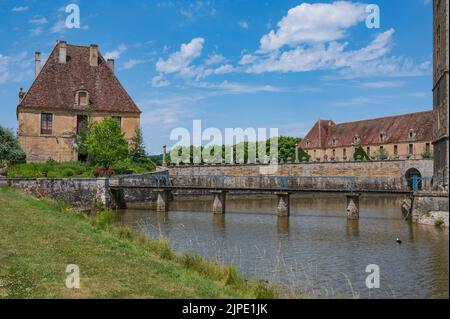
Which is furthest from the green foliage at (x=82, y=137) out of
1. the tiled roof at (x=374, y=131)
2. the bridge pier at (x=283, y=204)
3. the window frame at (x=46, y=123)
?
the tiled roof at (x=374, y=131)

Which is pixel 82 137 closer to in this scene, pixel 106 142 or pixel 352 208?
pixel 106 142

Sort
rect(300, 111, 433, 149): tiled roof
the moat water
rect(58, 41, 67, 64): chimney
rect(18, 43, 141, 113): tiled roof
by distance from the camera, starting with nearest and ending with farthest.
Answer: the moat water → rect(18, 43, 141, 113): tiled roof → rect(58, 41, 67, 64): chimney → rect(300, 111, 433, 149): tiled roof

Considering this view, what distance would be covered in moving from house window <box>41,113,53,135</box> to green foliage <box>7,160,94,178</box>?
474cm

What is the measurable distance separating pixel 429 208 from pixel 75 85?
31732 millimetres

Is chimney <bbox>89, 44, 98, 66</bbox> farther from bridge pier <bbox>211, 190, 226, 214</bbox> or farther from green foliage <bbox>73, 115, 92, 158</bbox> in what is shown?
bridge pier <bbox>211, 190, 226, 214</bbox>

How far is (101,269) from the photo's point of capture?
1047 cm

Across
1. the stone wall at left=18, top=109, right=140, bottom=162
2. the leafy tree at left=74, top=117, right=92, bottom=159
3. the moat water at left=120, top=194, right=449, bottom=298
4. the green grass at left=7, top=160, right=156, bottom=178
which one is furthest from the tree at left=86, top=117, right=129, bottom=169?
the moat water at left=120, top=194, right=449, bottom=298

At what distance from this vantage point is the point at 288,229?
78.5 ft

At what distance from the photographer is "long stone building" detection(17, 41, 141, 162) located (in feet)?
137

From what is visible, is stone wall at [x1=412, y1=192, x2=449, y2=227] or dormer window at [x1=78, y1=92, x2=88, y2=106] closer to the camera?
stone wall at [x1=412, y1=192, x2=449, y2=227]

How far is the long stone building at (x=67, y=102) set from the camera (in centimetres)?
4178

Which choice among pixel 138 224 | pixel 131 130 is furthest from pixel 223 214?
pixel 131 130

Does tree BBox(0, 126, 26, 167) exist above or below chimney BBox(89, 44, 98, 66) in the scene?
below
